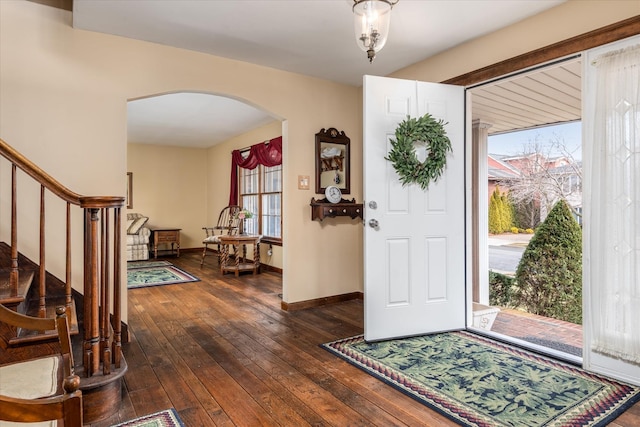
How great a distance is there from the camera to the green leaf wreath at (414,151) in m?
3.05

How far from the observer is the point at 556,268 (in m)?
4.65

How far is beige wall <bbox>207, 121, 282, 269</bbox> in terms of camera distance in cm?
649

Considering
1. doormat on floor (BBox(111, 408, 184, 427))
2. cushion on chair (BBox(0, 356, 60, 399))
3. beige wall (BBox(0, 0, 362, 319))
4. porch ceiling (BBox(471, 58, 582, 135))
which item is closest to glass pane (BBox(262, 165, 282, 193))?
beige wall (BBox(0, 0, 362, 319))

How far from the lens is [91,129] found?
9.70 ft

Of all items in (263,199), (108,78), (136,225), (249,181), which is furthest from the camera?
(136,225)

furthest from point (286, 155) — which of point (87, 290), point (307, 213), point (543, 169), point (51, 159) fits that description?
point (543, 169)

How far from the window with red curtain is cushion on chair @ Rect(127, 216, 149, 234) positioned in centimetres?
191

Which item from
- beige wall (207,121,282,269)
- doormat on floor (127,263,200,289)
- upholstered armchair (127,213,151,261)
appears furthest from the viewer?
upholstered armchair (127,213,151,261)

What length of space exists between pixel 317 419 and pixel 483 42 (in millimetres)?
3028

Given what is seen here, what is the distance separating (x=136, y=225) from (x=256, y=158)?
10.4ft

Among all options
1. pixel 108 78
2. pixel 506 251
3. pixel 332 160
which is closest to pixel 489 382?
pixel 332 160

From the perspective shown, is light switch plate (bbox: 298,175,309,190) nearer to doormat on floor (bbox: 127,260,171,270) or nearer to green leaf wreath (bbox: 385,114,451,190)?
green leaf wreath (bbox: 385,114,451,190)

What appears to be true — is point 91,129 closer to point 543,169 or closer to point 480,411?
point 480,411

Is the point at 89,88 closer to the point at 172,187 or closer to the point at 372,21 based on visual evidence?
the point at 372,21
